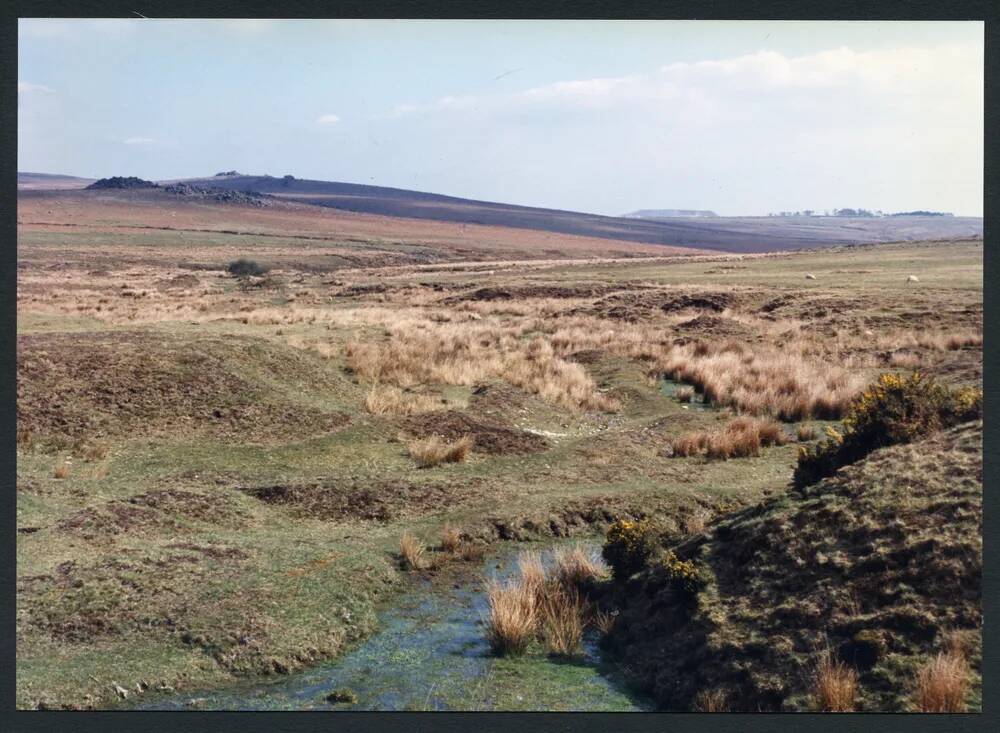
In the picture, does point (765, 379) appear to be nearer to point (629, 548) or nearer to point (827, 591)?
point (629, 548)

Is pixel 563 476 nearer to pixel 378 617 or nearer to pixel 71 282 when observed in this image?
pixel 378 617

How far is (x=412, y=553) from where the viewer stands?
40.9ft

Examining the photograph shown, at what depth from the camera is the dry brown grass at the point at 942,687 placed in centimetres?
749

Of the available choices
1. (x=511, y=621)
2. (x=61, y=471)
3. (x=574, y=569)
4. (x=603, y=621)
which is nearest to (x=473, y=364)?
(x=61, y=471)

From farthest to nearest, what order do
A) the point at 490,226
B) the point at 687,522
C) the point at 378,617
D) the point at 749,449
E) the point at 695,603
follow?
the point at 490,226
the point at 749,449
the point at 687,522
the point at 378,617
the point at 695,603

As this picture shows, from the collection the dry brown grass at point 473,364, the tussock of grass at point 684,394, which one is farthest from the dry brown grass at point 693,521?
the tussock of grass at point 684,394

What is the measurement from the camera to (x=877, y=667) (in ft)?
26.3

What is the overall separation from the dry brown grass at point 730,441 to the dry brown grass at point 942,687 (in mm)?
10705

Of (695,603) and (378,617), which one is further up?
(695,603)

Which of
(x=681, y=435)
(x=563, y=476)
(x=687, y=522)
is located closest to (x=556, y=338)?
(x=681, y=435)

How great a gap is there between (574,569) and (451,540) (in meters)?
2.25

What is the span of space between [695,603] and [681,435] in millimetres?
10005

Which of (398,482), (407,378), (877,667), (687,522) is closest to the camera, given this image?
(877,667)

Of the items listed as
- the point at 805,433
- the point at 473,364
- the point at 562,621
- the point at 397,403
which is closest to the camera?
the point at 562,621
